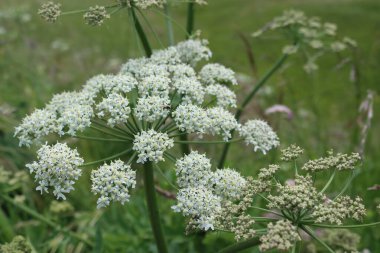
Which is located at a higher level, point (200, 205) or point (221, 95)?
point (221, 95)

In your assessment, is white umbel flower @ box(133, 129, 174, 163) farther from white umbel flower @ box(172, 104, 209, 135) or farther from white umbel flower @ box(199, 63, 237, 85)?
white umbel flower @ box(199, 63, 237, 85)

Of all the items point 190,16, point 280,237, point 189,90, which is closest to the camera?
point 280,237

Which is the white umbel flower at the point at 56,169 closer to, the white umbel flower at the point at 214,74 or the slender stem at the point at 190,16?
the white umbel flower at the point at 214,74

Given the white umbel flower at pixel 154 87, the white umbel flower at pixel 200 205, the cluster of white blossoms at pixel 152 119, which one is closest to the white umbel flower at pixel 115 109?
the cluster of white blossoms at pixel 152 119

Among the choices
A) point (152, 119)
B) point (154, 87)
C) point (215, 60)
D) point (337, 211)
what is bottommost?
point (337, 211)

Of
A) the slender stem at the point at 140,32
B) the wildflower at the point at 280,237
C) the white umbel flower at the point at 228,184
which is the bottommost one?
the wildflower at the point at 280,237

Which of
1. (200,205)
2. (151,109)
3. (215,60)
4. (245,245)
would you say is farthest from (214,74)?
(215,60)

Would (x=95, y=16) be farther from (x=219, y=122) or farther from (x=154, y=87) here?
(x=219, y=122)
